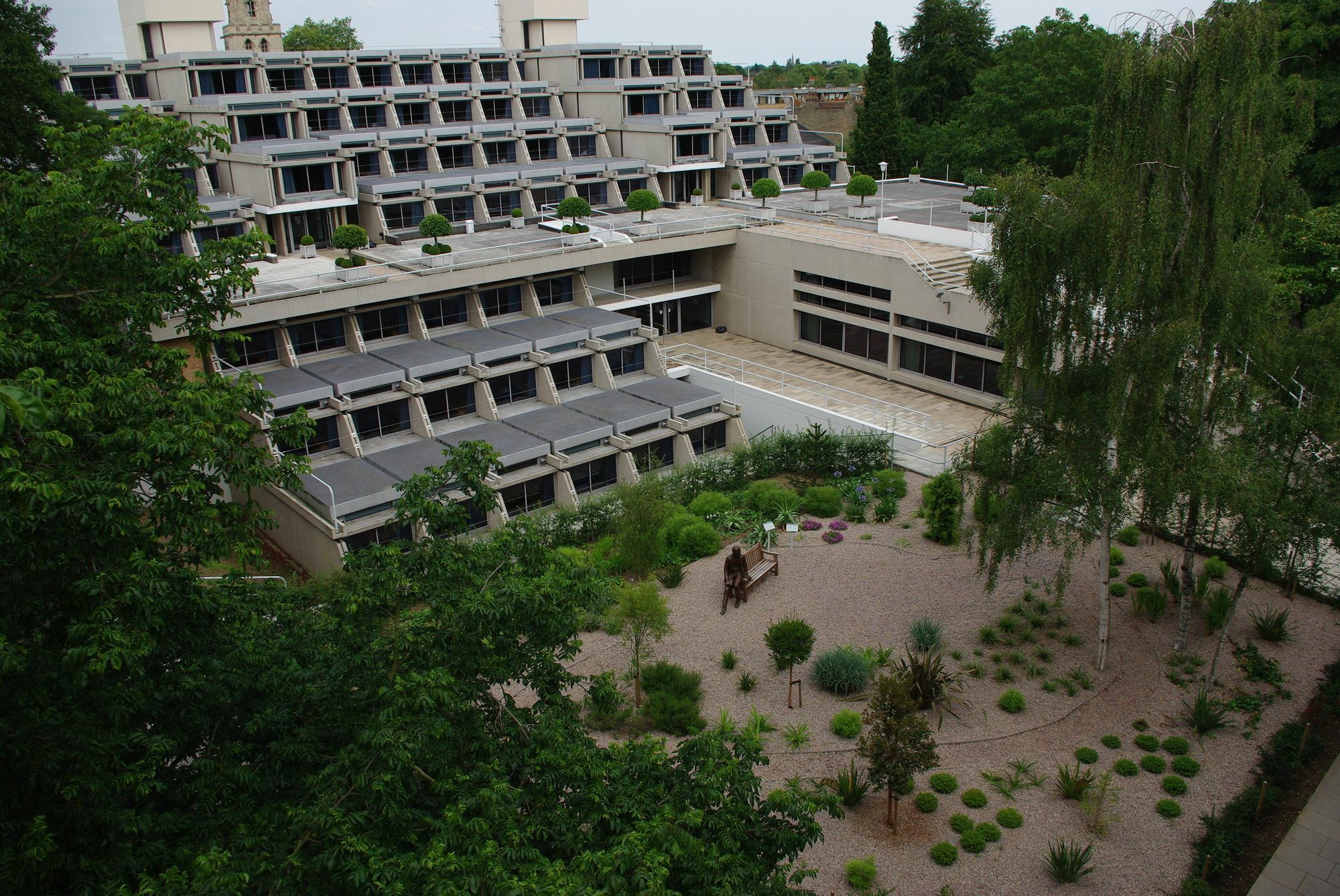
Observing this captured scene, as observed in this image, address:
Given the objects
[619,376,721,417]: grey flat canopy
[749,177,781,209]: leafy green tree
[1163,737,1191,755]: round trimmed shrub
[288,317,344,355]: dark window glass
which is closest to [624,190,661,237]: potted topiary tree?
[749,177,781,209]: leafy green tree

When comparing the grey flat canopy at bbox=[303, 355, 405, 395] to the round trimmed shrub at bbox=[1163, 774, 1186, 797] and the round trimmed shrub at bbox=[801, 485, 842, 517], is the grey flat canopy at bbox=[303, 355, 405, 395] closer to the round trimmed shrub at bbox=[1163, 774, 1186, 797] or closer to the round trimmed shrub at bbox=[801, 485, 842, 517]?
the round trimmed shrub at bbox=[801, 485, 842, 517]

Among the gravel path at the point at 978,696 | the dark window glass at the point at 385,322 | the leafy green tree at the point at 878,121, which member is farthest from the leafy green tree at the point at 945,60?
the gravel path at the point at 978,696

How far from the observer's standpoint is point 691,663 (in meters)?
20.7

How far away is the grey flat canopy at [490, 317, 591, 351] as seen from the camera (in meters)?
33.9

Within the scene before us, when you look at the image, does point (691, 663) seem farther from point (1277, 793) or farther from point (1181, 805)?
point (1277, 793)

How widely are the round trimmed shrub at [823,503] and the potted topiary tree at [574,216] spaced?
604 inches

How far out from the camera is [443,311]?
3600cm

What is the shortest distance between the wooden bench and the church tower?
65.6m

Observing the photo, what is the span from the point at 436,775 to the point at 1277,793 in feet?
44.0

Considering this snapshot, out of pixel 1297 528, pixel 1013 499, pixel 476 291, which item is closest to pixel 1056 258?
pixel 1013 499

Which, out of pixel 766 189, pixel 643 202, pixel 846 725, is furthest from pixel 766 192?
pixel 846 725

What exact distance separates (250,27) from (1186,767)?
7820cm

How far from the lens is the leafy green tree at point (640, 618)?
19.5 meters

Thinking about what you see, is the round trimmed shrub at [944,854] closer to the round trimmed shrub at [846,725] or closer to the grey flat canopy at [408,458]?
the round trimmed shrub at [846,725]
